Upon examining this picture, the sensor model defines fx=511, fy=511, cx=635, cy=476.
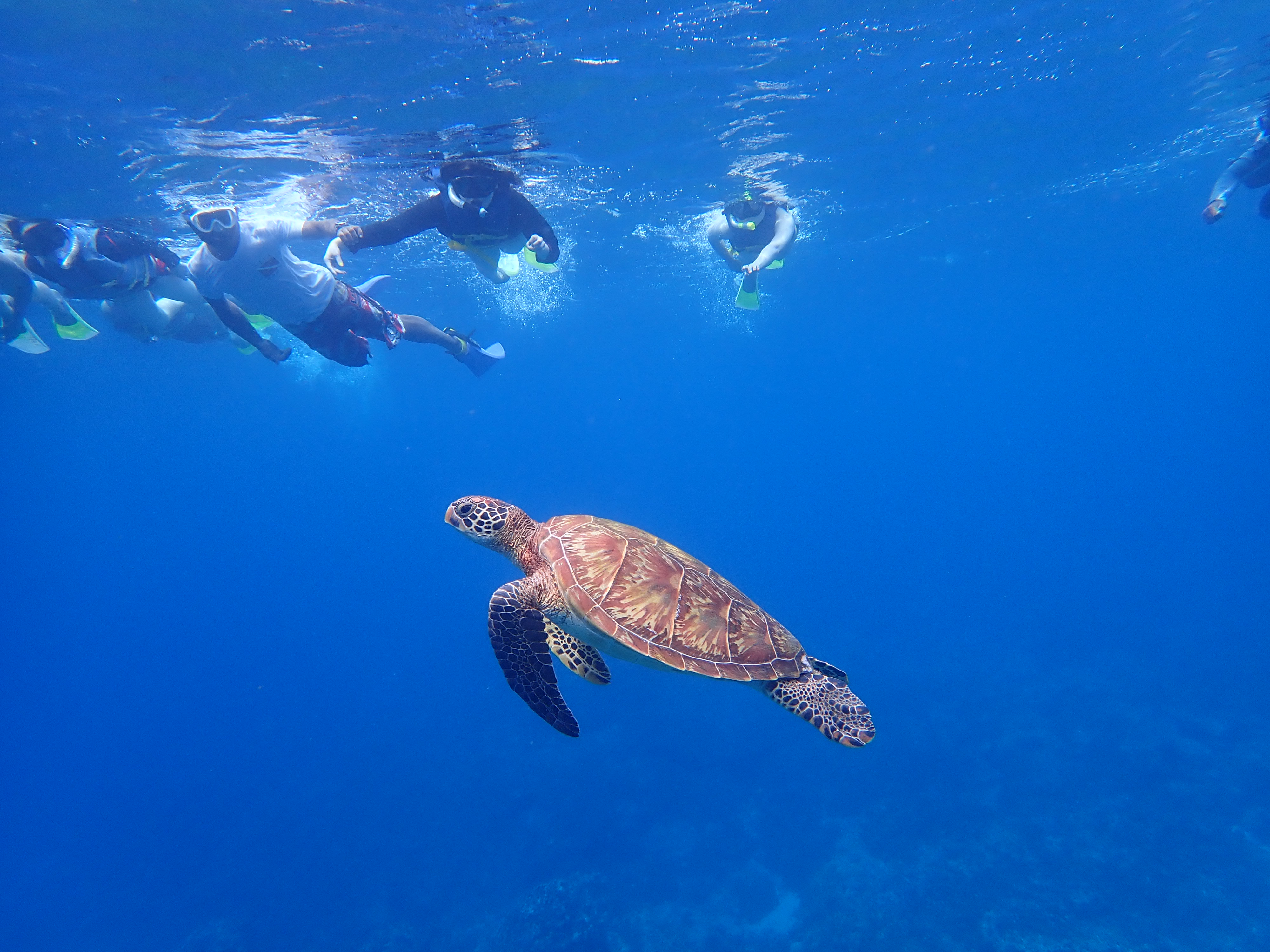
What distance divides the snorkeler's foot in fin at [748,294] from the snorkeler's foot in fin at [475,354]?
210 inches

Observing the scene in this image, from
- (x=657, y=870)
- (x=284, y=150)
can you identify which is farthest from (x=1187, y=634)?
(x=284, y=150)

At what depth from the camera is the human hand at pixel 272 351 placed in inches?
328

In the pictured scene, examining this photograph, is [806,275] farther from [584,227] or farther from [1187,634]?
[1187,634]

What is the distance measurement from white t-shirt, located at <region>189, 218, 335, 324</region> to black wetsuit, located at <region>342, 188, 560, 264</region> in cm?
71

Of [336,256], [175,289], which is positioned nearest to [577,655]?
[336,256]

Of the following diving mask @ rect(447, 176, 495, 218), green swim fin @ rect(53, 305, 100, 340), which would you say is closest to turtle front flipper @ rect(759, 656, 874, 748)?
diving mask @ rect(447, 176, 495, 218)

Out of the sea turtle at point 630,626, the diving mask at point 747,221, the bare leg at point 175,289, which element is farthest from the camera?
the diving mask at point 747,221

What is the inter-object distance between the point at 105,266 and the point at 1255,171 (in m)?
22.0

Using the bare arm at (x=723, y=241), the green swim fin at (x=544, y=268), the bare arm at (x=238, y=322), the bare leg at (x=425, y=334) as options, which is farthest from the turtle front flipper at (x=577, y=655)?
the green swim fin at (x=544, y=268)

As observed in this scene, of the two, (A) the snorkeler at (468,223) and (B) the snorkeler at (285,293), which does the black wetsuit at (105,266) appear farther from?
(A) the snorkeler at (468,223)

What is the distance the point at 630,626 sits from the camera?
12.9 feet

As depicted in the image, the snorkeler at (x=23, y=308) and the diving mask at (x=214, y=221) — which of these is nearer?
the diving mask at (x=214, y=221)

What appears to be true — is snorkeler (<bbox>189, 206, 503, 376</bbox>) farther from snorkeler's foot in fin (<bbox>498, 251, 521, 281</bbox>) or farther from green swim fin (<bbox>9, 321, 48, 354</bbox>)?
green swim fin (<bbox>9, 321, 48, 354</bbox>)

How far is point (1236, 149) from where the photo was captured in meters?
17.8
